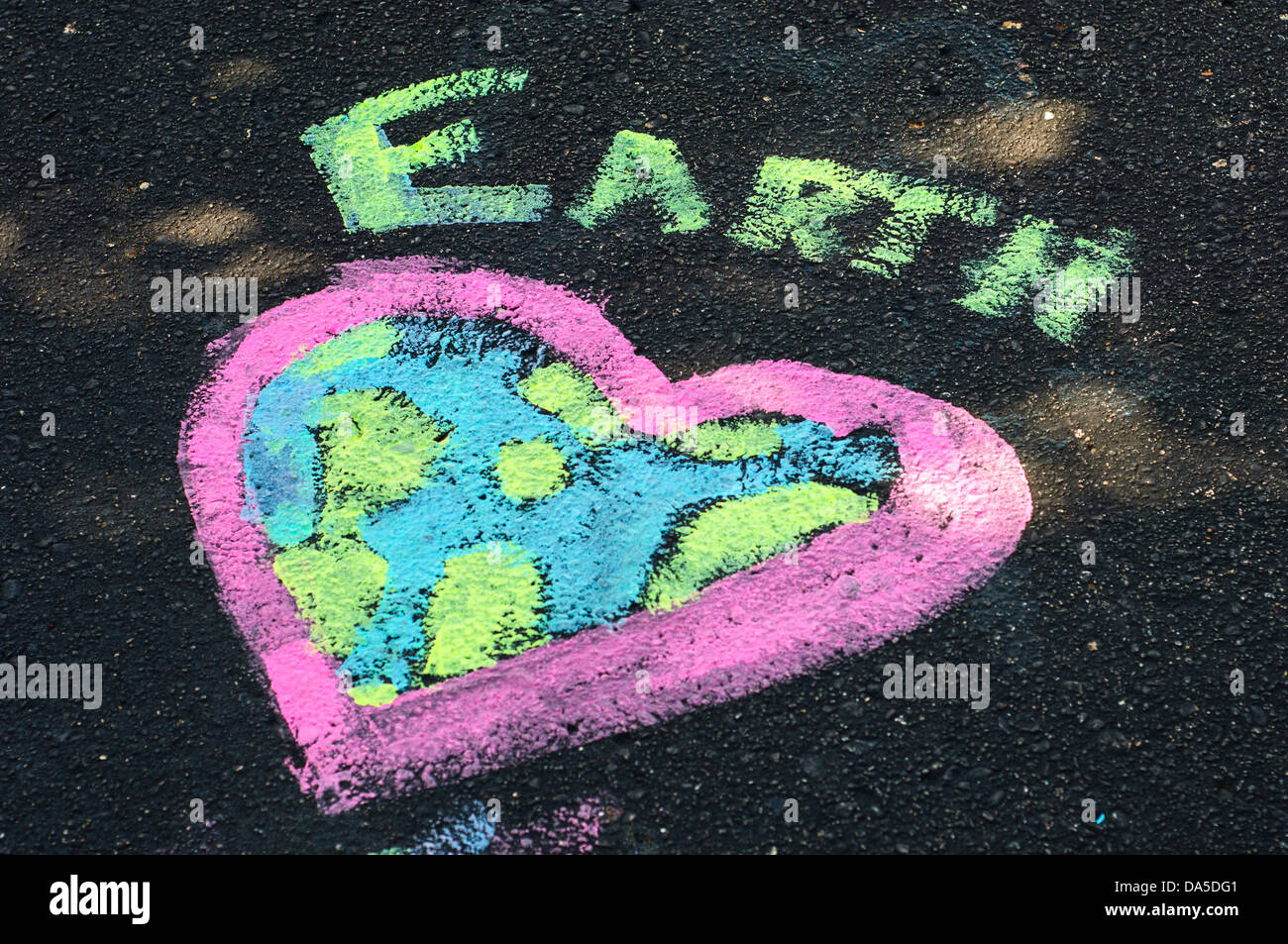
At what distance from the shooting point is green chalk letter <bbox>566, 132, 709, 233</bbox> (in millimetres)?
3193

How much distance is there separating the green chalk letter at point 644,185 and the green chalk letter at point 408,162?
0.15 meters

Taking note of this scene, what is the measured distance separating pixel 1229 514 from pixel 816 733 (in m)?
1.11

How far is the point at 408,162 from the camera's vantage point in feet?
11.1

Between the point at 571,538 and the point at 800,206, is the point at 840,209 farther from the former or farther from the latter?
the point at 571,538

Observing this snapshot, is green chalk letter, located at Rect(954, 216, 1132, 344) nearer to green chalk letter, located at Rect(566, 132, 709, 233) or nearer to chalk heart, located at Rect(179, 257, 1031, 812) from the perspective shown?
chalk heart, located at Rect(179, 257, 1031, 812)

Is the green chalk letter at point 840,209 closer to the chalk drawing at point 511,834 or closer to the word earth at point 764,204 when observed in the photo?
the word earth at point 764,204

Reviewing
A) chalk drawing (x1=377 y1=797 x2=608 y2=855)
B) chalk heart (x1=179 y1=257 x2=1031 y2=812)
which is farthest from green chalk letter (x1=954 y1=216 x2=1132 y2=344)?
chalk drawing (x1=377 y1=797 x2=608 y2=855)

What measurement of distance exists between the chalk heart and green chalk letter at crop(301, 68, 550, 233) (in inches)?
12.9

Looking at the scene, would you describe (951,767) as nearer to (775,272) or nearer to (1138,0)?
(775,272)

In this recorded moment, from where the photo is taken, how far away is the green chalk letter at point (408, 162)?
3232 millimetres

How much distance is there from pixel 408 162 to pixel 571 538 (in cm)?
148

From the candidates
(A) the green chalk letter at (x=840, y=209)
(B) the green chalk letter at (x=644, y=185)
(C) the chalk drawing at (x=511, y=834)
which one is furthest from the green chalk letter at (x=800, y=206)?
(C) the chalk drawing at (x=511, y=834)
